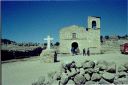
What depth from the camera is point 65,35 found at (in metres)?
33.4

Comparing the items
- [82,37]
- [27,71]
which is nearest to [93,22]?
[82,37]

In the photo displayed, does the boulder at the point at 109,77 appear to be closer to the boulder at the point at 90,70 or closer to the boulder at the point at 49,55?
Answer: the boulder at the point at 90,70

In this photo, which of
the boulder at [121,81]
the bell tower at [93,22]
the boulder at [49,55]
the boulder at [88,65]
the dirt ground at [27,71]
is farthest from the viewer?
the bell tower at [93,22]

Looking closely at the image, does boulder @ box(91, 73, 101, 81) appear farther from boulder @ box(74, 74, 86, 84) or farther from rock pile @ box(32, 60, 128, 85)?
boulder @ box(74, 74, 86, 84)

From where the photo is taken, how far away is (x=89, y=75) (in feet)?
26.1

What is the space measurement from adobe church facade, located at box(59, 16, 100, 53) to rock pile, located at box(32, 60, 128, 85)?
75.3 ft

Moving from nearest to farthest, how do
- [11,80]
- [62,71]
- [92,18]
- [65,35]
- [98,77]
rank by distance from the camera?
1. [98,77]
2. [62,71]
3. [11,80]
4. [92,18]
5. [65,35]

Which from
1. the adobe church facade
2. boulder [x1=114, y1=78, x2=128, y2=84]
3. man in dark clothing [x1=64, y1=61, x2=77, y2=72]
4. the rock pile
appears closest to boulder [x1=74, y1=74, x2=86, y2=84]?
the rock pile

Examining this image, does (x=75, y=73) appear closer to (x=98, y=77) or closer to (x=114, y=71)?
(x=98, y=77)

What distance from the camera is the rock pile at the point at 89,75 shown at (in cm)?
777

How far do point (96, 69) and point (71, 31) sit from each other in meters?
25.8

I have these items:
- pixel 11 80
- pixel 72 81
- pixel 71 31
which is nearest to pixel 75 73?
pixel 72 81

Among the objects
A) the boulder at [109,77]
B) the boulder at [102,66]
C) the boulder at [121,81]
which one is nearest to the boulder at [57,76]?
the boulder at [102,66]

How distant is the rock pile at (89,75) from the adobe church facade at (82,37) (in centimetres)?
2296
